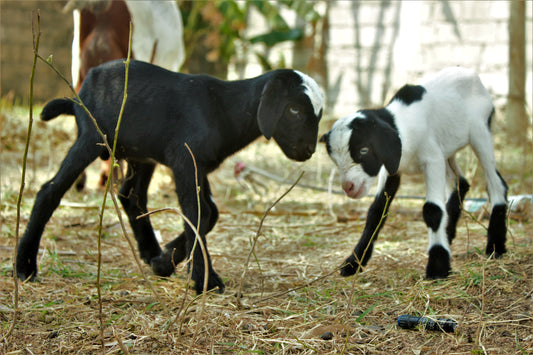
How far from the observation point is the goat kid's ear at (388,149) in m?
2.77

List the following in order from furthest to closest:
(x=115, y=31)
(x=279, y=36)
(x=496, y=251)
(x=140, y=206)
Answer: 1. (x=279, y=36)
2. (x=115, y=31)
3. (x=140, y=206)
4. (x=496, y=251)

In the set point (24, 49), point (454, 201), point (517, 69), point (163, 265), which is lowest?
point (163, 265)

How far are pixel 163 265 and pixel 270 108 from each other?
3.36ft

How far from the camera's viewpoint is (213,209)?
123 inches

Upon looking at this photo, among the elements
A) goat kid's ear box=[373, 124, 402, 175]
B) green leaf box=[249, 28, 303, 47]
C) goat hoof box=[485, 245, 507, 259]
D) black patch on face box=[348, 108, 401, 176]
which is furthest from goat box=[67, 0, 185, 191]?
green leaf box=[249, 28, 303, 47]

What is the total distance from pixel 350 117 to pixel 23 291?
184 cm

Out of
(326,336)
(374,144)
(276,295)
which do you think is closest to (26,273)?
(276,295)

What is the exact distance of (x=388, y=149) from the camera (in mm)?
2781

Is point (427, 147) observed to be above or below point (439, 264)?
above

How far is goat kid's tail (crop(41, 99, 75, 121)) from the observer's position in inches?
119

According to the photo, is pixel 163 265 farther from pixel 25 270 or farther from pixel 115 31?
pixel 115 31

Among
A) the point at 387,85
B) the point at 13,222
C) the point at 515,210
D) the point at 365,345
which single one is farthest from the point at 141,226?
the point at 387,85

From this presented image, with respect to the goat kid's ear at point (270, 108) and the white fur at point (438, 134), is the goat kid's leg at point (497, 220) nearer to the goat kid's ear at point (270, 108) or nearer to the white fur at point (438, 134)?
the white fur at point (438, 134)

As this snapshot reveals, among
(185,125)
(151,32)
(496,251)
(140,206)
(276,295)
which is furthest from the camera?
(151,32)
